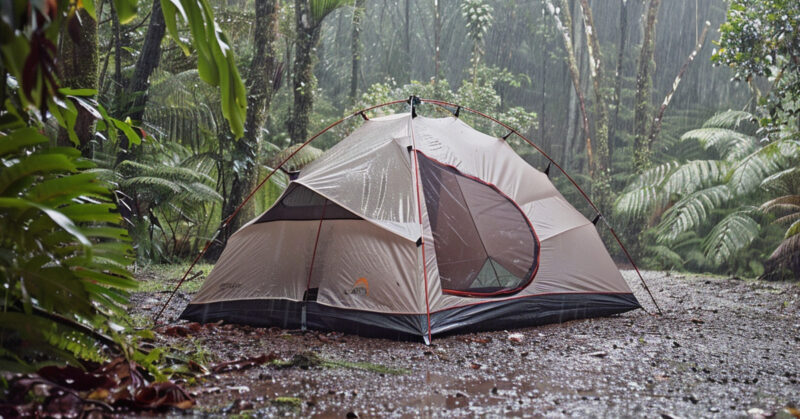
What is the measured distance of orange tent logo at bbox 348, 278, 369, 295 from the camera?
4366mm

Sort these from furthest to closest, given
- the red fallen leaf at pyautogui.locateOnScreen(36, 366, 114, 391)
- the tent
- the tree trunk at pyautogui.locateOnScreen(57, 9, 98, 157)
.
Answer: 1. the tree trunk at pyautogui.locateOnScreen(57, 9, 98, 157)
2. the tent
3. the red fallen leaf at pyautogui.locateOnScreen(36, 366, 114, 391)

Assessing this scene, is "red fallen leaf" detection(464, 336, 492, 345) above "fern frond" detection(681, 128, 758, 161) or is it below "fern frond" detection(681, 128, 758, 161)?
below

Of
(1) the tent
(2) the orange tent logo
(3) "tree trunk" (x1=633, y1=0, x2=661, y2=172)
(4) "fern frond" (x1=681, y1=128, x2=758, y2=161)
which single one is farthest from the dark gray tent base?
(3) "tree trunk" (x1=633, y1=0, x2=661, y2=172)

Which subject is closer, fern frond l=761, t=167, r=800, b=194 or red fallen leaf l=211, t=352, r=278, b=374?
red fallen leaf l=211, t=352, r=278, b=374

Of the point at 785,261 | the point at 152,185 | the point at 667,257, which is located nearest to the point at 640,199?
the point at 667,257

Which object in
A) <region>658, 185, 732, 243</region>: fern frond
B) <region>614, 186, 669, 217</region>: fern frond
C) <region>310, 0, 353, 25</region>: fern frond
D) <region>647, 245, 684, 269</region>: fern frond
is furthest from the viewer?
<region>647, 245, 684, 269</region>: fern frond

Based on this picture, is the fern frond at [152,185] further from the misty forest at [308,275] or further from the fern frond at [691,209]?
the fern frond at [691,209]

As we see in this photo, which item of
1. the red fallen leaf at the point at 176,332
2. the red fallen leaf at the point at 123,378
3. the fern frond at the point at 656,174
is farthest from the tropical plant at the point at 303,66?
the red fallen leaf at the point at 123,378

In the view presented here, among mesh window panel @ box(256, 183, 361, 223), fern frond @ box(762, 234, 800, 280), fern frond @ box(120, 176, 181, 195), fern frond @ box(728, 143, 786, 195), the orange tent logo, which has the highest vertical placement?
fern frond @ box(728, 143, 786, 195)

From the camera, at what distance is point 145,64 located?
7.19 metres

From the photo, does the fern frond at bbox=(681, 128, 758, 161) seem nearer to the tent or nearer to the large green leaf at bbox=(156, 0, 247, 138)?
the tent

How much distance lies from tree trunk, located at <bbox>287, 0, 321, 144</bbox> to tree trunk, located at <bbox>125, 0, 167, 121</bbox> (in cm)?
288

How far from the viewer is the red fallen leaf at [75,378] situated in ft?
7.54

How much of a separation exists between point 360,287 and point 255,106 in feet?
16.1
